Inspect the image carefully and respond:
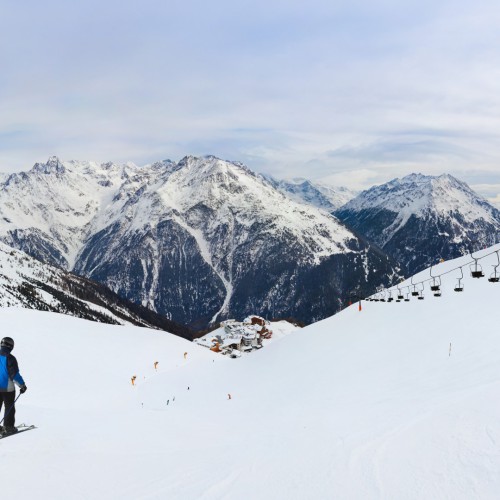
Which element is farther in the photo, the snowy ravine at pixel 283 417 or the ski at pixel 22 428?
the ski at pixel 22 428

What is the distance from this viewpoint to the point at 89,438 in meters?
13.0

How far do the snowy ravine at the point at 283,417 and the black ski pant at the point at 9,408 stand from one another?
99 cm

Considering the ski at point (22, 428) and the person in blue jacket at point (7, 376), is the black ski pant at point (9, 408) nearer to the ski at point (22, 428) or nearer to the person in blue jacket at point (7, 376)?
the person in blue jacket at point (7, 376)

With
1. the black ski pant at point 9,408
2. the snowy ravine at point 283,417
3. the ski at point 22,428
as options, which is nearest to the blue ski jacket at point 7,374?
the black ski pant at point 9,408

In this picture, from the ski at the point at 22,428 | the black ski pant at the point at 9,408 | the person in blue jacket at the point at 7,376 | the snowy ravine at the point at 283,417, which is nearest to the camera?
the snowy ravine at the point at 283,417

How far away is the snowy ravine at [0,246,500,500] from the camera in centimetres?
941

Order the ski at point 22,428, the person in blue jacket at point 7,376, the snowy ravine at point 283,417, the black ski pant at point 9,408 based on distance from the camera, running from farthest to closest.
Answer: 1. the person in blue jacket at point 7,376
2. the black ski pant at point 9,408
3. the ski at point 22,428
4. the snowy ravine at point 283,417

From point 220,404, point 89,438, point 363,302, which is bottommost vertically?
point 220,404

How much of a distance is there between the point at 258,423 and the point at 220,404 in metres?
11.5

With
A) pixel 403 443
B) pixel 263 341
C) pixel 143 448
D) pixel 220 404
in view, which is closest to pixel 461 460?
pixel 403 443

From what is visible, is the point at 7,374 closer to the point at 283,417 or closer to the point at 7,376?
the point at 7,376

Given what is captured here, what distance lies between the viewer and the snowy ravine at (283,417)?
9.41 m

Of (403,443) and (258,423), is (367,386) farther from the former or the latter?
(403,443)

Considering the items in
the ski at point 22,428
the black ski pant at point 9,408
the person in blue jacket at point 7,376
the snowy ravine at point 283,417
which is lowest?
the snowy ravine at point 283,417
